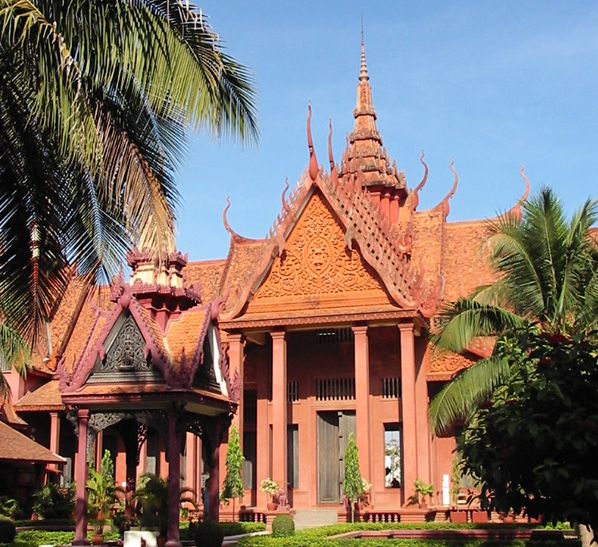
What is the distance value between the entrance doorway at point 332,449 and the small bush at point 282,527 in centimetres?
722

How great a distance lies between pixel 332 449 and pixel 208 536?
11.7 meters

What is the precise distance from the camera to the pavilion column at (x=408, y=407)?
22.5 m

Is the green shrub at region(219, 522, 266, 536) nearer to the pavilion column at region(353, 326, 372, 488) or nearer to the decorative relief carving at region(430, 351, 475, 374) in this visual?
the pavilion column at region(353, 326, 372, 488)

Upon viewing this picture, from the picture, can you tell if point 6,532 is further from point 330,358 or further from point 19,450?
point 330,358

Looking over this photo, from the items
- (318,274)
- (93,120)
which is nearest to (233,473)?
(318,274)

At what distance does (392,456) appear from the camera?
25.2 m

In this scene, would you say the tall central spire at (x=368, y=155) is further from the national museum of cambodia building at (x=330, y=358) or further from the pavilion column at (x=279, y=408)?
the pavilion column at (x=279, y=408)

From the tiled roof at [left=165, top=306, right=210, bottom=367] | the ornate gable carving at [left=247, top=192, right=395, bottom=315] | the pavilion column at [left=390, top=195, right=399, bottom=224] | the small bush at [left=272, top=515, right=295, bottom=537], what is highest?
the pavilion column at [left=390, top=195, right=399, bottom=224]

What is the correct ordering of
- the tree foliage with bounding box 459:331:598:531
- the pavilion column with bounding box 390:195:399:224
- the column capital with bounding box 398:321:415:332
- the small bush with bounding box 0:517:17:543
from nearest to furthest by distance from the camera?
the tree foliage with bounding box 459:331:598:531, the small bush with bounding box 0:517:17:543, the column capital with bounding box 398:321:415:332, the pavilion column with bounding box 390:195:399:224

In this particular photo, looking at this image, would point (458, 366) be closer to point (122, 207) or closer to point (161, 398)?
point (161, 398)

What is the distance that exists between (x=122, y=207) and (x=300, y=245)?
608 inches

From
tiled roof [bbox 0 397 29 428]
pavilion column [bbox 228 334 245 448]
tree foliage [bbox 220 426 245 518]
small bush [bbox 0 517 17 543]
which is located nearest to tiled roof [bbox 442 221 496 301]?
pavilion column [bbox 228 334 245 448]

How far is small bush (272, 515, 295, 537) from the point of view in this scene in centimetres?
1777

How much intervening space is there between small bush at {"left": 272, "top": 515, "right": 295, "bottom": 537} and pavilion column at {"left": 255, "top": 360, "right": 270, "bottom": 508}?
5368mm
